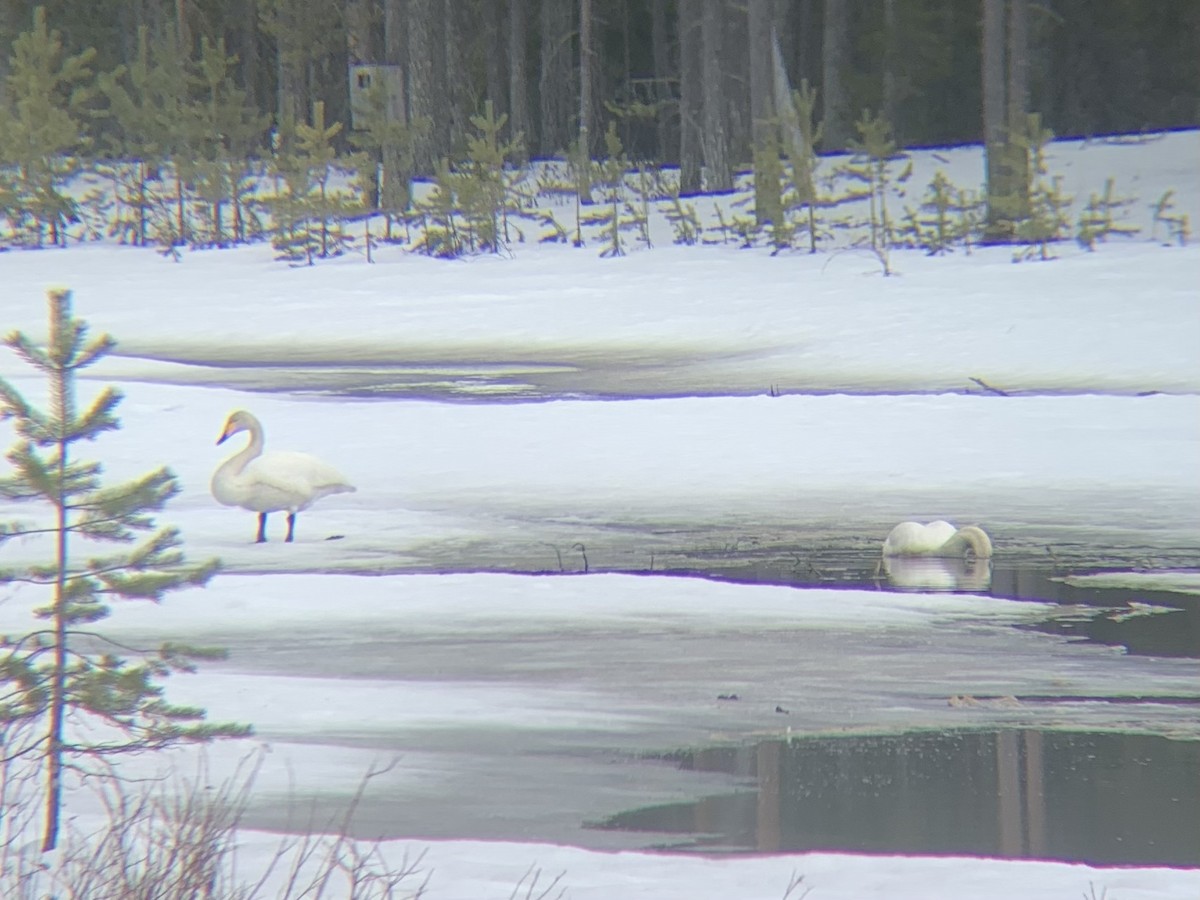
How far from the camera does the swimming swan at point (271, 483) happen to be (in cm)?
979

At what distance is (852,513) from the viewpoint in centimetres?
1083

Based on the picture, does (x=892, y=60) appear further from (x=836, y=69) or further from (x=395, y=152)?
(x=395, y=152)

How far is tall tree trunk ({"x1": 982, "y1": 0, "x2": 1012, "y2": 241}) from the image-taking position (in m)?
23.1

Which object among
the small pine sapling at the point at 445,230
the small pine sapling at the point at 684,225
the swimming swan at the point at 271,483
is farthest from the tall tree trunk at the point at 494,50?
the swimming swan at the point at 271,483

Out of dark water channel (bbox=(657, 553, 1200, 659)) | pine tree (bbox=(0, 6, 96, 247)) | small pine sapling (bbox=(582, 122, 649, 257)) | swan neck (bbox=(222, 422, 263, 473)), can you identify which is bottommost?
dark water channel (bbox=(657, 553, 1200, 659))

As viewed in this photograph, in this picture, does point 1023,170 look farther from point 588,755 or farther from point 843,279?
point 588,755

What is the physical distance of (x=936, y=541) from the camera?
31.1 ft

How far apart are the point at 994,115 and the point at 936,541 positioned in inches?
591

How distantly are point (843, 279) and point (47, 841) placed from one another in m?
17.0

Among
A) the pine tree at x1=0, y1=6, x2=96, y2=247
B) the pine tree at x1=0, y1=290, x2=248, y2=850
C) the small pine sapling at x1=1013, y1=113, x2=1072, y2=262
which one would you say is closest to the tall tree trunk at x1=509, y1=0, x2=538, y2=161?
the pine tree at x1=0, y1=6, x2=96, y2=247

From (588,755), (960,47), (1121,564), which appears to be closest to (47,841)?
(588,755)

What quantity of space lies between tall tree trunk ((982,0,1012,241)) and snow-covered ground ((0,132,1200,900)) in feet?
3.07

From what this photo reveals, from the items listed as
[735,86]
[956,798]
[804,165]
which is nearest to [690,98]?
[735,86]

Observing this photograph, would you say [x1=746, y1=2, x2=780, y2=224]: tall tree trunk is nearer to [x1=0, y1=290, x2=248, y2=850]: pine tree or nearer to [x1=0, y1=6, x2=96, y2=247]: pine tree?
[x1=0, y1=6, x2=96, y2=247]: pine tree
